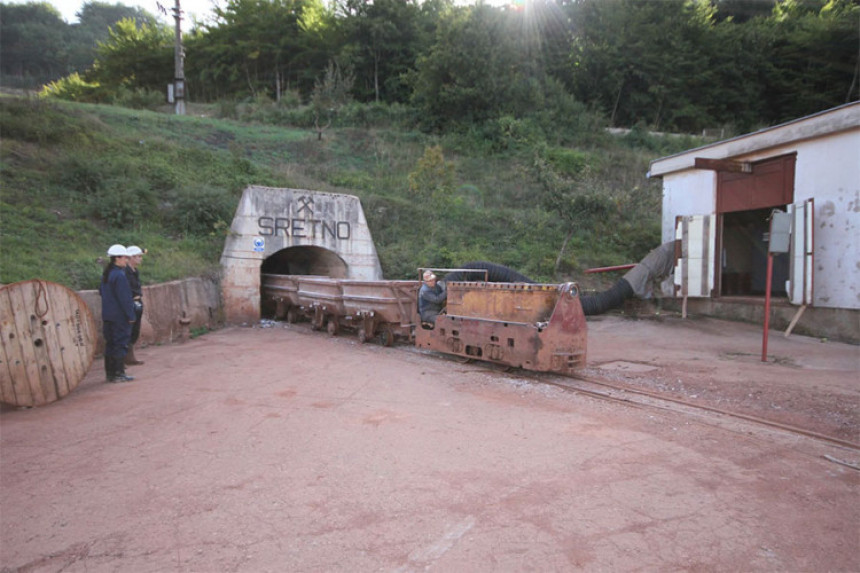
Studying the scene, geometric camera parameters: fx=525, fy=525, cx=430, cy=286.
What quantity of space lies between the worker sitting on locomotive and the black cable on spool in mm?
6402

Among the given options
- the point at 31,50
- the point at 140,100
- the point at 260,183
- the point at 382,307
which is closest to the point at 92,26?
the point at 31,50

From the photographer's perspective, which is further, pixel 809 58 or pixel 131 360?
pixel 809 58

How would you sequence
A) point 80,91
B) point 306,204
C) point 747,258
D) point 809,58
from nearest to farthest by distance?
point 306,204 → point 747,258 → point 809,58 → point 80,91

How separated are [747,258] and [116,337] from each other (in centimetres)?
1743

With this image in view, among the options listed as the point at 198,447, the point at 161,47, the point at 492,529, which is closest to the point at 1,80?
the point at 161,47

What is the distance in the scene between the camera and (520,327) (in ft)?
25.4

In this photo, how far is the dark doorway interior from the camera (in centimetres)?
1605

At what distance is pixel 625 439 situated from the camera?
5078 mm

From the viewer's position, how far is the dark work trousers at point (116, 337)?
7.68 meters

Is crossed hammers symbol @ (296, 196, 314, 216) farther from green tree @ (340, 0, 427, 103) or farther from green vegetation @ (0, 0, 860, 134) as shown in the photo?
green tree @ (340, 0, 427, 103)

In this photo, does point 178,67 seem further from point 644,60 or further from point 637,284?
point 644,60

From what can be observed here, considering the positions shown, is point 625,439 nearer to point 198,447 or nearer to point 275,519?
point 275,519

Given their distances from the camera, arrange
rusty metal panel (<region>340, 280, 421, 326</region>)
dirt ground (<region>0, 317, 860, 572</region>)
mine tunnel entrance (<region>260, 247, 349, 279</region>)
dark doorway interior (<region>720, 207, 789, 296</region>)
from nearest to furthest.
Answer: dirt ground (<region>0, 317, 860, 572</region>) → rusty metal panel (<region>340, 280, 421, 326</region>) → dark doorway interior (<region>720, 207, 789, 296</region>) → mine tunnel entrance (<region>260, 247, 349, 279</region>)

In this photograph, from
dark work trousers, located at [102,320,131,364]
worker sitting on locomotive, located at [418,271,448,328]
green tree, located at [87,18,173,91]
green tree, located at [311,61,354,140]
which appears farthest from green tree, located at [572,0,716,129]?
dark work trousers, located at [102,320,131,364]
